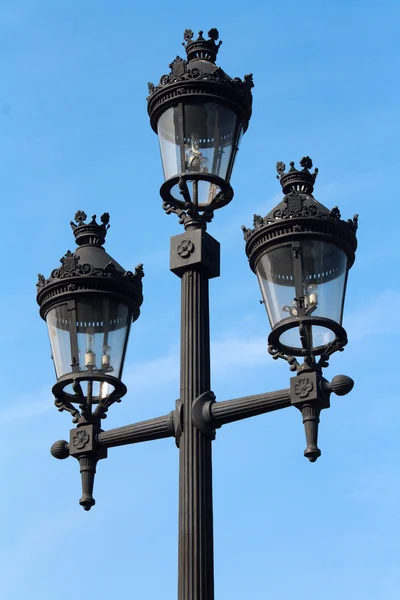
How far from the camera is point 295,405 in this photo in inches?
302

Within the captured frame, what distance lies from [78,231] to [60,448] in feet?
5.91

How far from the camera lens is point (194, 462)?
780 cm

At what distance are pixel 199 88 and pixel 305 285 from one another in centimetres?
172

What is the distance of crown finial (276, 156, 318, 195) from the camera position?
8.70 meters

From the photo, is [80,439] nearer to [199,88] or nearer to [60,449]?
[60,449]

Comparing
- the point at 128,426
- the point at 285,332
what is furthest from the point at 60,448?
the point at 285,332

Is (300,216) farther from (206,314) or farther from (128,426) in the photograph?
(128,426)

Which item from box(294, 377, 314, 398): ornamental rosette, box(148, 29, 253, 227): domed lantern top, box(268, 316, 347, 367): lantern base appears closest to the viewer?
box(294, 377, 314, 398): ornamental rosette

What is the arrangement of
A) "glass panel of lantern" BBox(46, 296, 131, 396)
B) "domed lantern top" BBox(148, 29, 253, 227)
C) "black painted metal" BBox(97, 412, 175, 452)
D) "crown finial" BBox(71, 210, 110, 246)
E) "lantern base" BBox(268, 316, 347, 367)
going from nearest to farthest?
1. "lantern base" BBox(268, 316, 347, 367)
2. "black painted metal" BBox(97, 412, 175, 452)
3. "domed lantern top" BBox(148, 29, 253, 227)
4. "glass panel of lantern" BBox(46, 296, 131, 396)
5. "crown finial" BBox(71, 210, 110, 246)

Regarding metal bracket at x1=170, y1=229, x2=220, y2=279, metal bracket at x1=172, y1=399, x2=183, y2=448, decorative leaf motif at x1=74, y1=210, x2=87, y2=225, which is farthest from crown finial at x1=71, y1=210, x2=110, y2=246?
metal bracket at x1=172, y1=399, x2=183, y2=448

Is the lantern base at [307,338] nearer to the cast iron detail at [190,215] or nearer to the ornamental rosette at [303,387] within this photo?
the ornamental rosette at [303,387]

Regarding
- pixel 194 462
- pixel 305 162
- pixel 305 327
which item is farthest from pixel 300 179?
pixel 194 462

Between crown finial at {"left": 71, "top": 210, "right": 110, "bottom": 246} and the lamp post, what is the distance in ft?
0.04

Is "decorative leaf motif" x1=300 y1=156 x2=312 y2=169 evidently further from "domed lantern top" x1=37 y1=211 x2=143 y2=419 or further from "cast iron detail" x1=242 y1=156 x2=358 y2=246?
"domed lantern top" x1=37 y1=211 x2=143 y2=419
